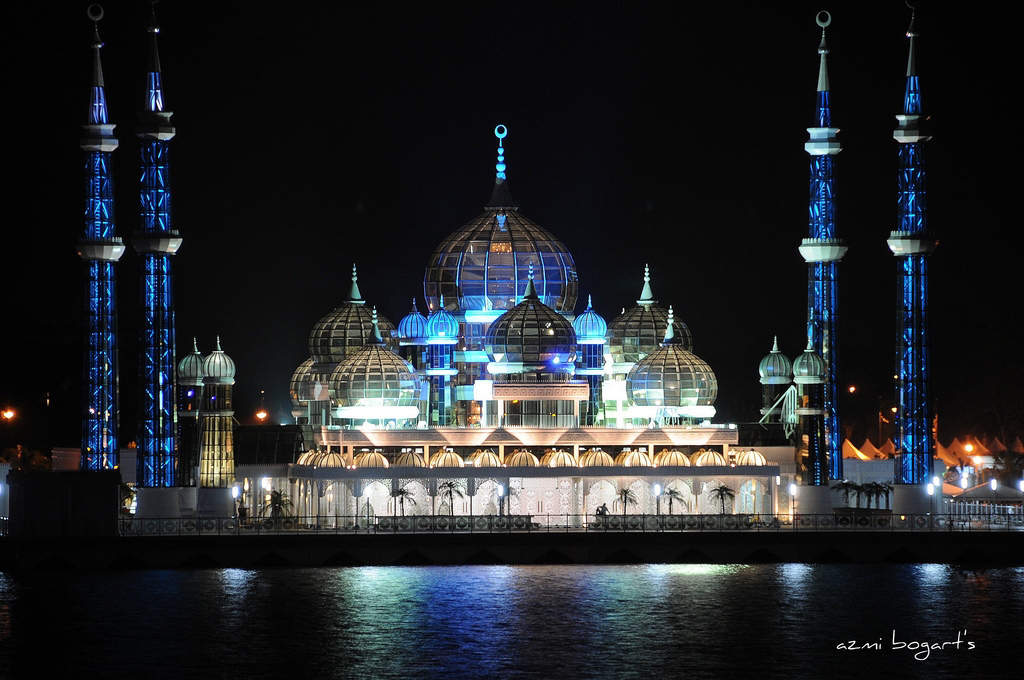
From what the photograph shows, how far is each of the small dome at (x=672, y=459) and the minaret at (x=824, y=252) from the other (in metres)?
7.25

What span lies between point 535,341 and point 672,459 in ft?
27.0

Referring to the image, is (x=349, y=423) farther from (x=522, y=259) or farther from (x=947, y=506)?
(x=947, y=506)

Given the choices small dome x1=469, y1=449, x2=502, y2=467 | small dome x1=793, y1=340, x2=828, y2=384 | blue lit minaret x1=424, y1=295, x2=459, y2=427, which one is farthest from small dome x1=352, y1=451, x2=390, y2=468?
small dome x1=793, y1=340, x2=828, y2=384

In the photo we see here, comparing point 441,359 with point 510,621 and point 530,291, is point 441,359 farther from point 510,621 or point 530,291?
point 510,621

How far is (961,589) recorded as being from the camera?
95188 mm

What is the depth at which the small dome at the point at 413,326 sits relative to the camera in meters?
121

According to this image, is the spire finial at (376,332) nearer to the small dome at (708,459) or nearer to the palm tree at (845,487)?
the small dome at (708,459)

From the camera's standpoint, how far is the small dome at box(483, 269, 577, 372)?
11481 cm

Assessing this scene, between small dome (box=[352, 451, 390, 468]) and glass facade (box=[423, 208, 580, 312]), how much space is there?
13.1 metres

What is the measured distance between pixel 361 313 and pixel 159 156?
19.0 m

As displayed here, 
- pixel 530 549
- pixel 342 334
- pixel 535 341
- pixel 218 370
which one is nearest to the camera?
pixel 530 549

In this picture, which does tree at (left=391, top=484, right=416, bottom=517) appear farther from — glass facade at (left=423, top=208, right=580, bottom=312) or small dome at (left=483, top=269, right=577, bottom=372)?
glass facade at (left=423, top=208, right=580, bottom=312)

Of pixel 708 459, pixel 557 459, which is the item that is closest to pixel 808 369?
pixel 708 459

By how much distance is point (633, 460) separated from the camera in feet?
367
